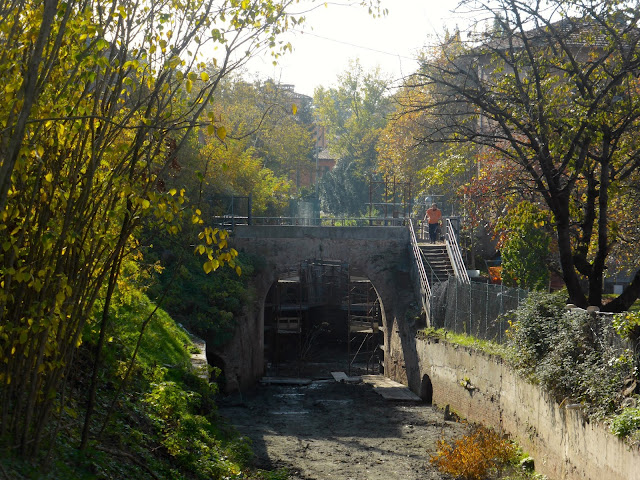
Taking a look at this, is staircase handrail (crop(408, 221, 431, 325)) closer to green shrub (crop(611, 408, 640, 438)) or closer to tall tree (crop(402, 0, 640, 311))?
tall tree (crop(402, 0, 640, 311))

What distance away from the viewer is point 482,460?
14281 mm

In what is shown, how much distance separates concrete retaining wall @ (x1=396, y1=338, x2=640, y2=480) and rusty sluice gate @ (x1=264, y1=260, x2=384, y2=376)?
1169 centimetres

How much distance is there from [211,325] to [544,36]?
14.6 metres

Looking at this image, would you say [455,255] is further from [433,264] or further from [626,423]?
[626,423]

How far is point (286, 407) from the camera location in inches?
877

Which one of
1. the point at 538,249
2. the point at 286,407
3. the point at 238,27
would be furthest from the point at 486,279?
the point at 238,27

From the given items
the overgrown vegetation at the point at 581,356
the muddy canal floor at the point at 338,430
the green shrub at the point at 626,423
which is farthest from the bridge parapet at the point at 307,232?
the green shrub at the point at 626,423

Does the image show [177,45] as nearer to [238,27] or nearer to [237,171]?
[238,27]

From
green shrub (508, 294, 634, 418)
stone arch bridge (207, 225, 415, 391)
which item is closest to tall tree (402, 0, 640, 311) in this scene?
green shrub (508, 294, 634, 418)

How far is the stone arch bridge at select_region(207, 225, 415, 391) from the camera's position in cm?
2653

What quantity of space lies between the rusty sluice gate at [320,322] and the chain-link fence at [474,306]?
9646mm

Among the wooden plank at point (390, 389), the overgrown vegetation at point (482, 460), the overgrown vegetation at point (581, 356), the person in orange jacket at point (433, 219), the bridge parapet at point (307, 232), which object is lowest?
the wooden plank at point (390, 389)

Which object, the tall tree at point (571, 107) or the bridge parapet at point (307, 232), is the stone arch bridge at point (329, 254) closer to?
the bridge parapet at point (307, 232)

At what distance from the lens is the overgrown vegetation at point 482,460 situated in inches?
552
